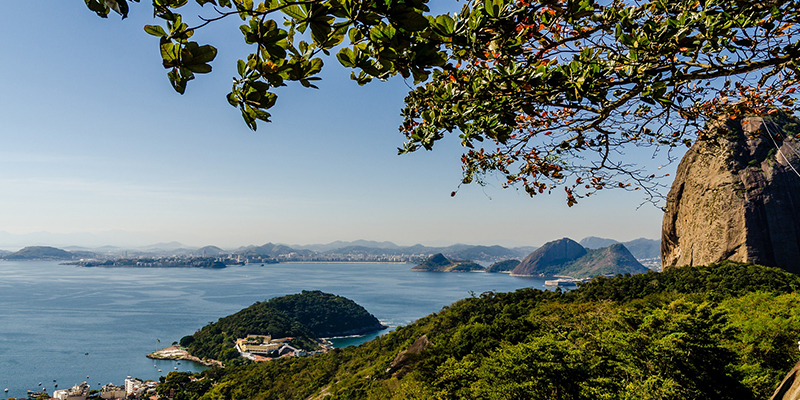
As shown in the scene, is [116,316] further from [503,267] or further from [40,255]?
[40,255]

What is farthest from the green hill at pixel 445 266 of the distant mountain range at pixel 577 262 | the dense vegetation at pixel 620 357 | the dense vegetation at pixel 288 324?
the dense vegetation at pixel 620 357

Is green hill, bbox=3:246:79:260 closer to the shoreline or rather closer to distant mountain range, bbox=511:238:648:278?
the shoreline

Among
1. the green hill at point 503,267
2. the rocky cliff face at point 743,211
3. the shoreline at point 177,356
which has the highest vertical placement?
the rocky cliff face at point 743,211

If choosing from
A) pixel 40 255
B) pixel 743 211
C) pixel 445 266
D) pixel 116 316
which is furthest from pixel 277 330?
pixel 40 255

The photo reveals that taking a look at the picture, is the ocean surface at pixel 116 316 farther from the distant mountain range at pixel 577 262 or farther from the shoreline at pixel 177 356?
the distant mountain range at pixel 577 262

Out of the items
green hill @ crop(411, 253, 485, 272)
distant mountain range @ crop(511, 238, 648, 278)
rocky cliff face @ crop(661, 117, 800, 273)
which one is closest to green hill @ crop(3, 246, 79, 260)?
green hill @ crop(411, 253, 485, 272)
